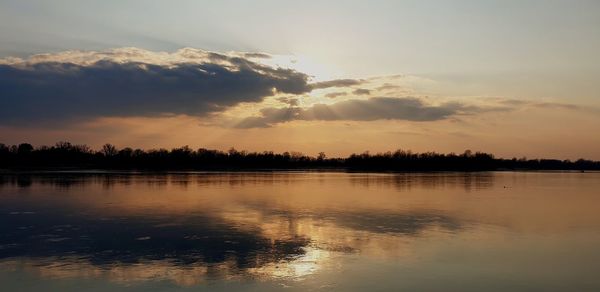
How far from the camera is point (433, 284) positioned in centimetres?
834

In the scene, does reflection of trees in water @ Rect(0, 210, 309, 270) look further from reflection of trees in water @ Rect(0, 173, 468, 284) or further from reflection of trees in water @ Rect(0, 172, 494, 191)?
reflection of trees in water @ Rect(0, 172, 494, 191)

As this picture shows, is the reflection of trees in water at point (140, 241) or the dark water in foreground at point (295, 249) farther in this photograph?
the reflection of trees in water at point (140, 241)

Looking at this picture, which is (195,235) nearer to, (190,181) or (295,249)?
(295,249)

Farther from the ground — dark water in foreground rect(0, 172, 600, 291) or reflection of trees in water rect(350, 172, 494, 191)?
reflection of trees in water rect(350, 172, 494, 191)

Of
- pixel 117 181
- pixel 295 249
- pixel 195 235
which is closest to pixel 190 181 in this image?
pixel 117 181

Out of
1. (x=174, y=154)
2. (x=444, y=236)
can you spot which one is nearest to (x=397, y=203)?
(x=444, y=236)

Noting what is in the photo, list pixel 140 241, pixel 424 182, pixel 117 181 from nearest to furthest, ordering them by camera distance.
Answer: pixel 140 241 → pixel 117 181 → pixel 424 182

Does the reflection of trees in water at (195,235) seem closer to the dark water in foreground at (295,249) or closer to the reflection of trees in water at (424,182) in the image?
the dark water in foreground at (295,249)

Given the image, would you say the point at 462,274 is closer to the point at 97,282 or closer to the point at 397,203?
the point at 97,282

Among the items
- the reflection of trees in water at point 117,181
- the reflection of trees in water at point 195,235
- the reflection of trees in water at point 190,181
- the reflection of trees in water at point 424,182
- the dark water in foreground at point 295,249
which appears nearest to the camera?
the dark water in foreground at point 295,249

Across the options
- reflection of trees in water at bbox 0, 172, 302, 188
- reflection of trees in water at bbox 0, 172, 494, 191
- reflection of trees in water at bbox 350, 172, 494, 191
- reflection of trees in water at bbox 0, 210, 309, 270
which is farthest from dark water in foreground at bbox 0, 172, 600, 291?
reflection of trees in water at bbox 350, 172, 494, 191

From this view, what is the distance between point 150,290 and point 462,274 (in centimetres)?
535

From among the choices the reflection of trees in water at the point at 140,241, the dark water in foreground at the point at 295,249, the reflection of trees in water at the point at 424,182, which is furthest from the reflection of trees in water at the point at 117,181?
the reflection of trees in water at the point at 140,241

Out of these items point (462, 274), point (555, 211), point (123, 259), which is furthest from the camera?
point (555, 211)
